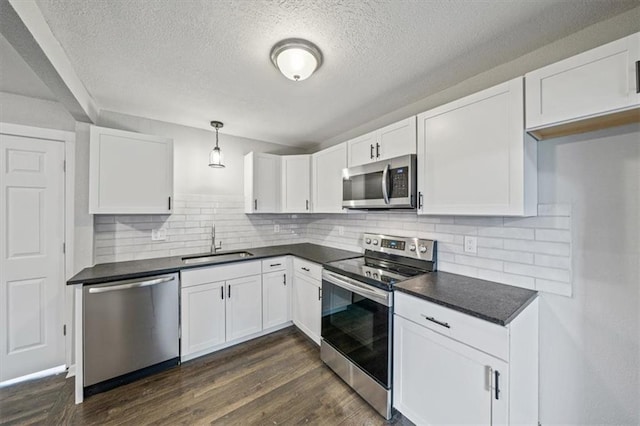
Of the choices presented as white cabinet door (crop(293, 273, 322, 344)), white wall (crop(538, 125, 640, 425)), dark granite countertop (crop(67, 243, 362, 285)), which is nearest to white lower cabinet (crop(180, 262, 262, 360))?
dark granite countertop (crop(67, 243, 362, 285))

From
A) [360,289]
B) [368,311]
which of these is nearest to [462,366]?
[368,311]

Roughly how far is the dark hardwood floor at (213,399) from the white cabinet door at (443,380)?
0.28 meters

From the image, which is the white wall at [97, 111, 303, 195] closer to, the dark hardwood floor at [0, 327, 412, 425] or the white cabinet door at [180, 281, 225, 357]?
the white cabinet door at [180, 281, 225, 357]

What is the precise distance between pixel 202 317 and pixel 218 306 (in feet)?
0.54

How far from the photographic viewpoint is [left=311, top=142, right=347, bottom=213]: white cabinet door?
2.73 metres

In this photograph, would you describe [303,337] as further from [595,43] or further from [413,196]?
[595,43]

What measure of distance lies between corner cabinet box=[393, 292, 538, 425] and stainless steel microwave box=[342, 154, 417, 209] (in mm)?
779

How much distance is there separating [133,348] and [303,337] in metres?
1.59

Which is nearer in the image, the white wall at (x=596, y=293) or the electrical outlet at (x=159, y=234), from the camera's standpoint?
the white wall at (x=596, y=293)

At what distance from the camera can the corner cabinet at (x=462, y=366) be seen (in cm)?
121

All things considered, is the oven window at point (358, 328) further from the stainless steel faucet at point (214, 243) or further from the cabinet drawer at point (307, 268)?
the stainless steel faucet at point (214, 243)

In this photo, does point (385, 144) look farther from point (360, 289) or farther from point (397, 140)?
point (360, 289)

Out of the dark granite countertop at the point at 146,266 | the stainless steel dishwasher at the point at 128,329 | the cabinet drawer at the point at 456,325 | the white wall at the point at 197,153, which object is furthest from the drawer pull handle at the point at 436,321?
the white wall at the point at 197,153

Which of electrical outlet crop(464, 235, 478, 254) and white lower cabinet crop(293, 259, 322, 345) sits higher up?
electrical outlet crop(464, 235, 478, 254)
